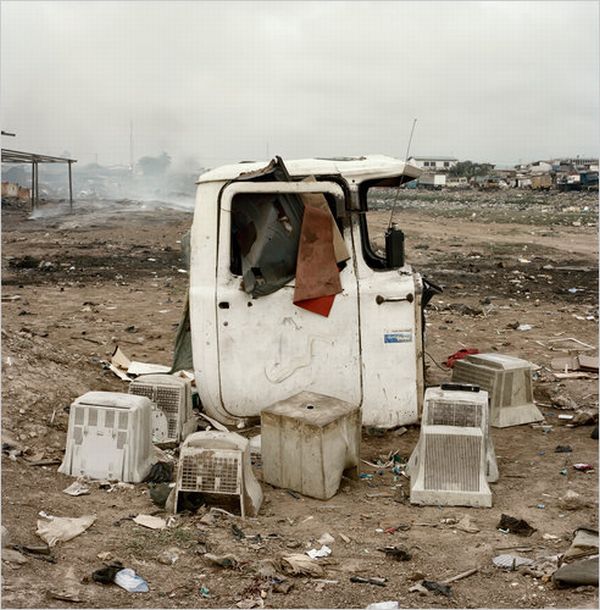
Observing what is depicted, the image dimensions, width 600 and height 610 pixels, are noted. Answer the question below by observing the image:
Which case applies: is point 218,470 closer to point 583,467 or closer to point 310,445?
point 310,445

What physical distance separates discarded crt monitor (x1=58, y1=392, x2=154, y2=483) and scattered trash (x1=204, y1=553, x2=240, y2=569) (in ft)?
4.30

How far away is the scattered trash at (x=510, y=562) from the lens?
144 inches

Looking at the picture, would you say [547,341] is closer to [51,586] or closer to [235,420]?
[235,420]

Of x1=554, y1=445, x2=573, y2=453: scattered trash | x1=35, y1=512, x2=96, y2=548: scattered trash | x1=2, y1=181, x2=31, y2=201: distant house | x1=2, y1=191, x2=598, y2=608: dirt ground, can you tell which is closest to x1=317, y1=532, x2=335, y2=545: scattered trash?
x1=2, y1=191, x2=598, y2=608: dirt ground

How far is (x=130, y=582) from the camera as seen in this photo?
3.37m

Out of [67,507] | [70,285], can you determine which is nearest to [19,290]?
[70,285]

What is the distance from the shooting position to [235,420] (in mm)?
5898

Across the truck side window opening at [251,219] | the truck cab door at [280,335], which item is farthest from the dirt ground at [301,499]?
the truck side window opening at [251,219]

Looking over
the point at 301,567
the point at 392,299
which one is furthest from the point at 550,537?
the point at 392,299

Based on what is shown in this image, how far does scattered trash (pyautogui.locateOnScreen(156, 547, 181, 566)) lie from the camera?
3639mm

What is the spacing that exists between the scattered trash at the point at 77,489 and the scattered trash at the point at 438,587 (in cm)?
218

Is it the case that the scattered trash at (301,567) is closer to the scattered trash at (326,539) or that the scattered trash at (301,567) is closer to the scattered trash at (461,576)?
the scattered trash at (326,539)

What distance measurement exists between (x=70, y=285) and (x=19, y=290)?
915mm

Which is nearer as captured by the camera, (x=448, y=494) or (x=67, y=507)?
(x=67, y=507)
